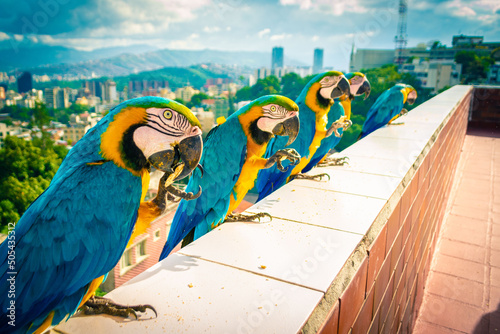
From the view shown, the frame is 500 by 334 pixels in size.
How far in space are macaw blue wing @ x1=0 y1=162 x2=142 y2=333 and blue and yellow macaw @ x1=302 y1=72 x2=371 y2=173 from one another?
247 centimetres

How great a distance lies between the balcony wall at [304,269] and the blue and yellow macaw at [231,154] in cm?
44

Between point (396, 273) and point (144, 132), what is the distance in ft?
4.65

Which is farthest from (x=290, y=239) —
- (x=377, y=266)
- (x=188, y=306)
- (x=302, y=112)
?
(x=302, y=112)

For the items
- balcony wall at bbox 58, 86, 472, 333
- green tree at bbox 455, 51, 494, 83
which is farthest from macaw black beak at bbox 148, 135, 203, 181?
green tree at bbox 455, 51, 494, 83

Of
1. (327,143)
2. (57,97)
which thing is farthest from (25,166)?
(57,97)

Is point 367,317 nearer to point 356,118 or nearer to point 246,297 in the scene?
point 246,297

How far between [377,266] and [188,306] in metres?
0.80

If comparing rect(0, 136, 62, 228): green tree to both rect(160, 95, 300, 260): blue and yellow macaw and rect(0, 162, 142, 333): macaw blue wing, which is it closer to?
rect(160, 95, 300, 260): blue and yellow macaw

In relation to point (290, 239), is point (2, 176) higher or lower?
lower

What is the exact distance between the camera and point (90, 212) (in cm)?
141

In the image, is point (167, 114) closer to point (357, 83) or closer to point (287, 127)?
point (287, 127)

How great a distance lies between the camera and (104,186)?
1464 millimetres

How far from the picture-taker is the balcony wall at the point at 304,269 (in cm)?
109

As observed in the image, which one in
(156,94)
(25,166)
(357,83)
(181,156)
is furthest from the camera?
(156,94)
